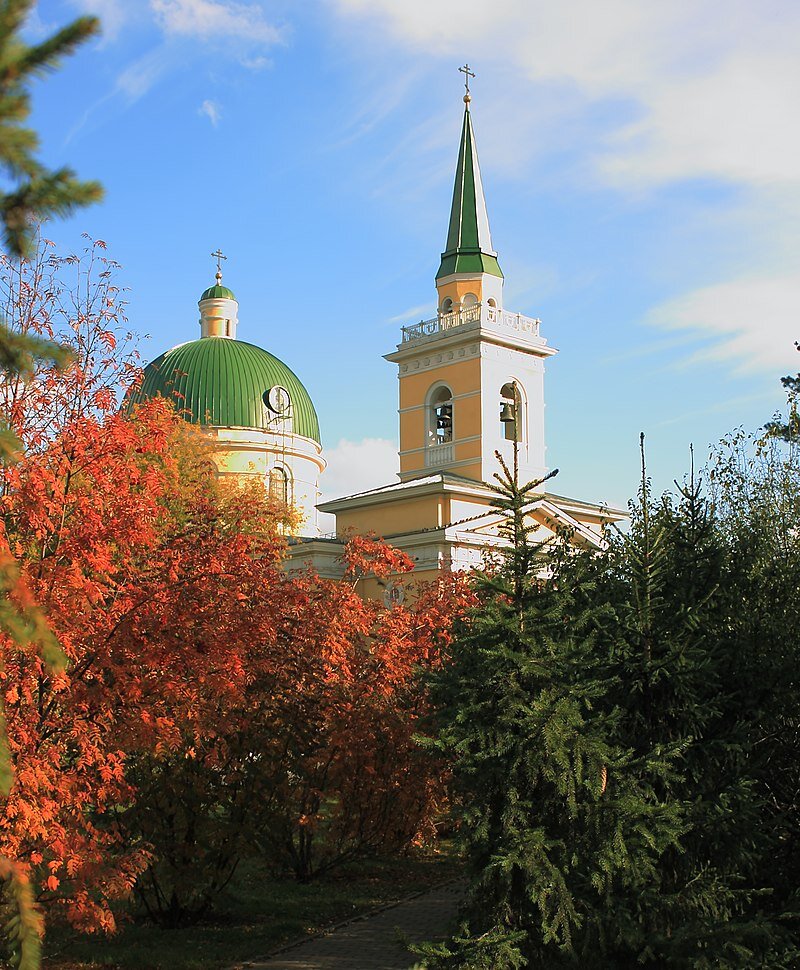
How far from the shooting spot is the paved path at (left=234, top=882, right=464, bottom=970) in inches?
412

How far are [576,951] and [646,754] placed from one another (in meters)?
1.62

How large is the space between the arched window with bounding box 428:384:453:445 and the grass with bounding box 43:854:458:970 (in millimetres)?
25298

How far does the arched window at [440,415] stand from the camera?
4003cm

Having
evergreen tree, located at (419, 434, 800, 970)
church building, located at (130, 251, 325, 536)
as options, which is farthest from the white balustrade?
evergreen tree, located at (419, 434, 800, 970)

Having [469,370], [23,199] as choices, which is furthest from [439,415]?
[23,199]

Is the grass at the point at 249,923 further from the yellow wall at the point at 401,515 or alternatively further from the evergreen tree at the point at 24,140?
the yellow wall at the point at 401,515

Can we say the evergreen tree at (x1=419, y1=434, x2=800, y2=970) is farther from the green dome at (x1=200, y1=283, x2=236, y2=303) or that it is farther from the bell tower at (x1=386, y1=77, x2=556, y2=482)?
the green dome at (x1=200, y1=283, x2=236, y2=303)

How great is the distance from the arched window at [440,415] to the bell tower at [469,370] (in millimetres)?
34

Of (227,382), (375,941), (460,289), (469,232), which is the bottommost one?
(375,941)

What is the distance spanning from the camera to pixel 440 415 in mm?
40469

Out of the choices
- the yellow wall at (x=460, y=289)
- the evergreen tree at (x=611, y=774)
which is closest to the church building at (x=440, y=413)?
the yellow wall at (x=460, y=289)

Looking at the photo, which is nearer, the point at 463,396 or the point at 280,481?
the point at 463,396

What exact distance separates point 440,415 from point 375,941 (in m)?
29.9

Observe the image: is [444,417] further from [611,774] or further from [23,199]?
[23,199]
